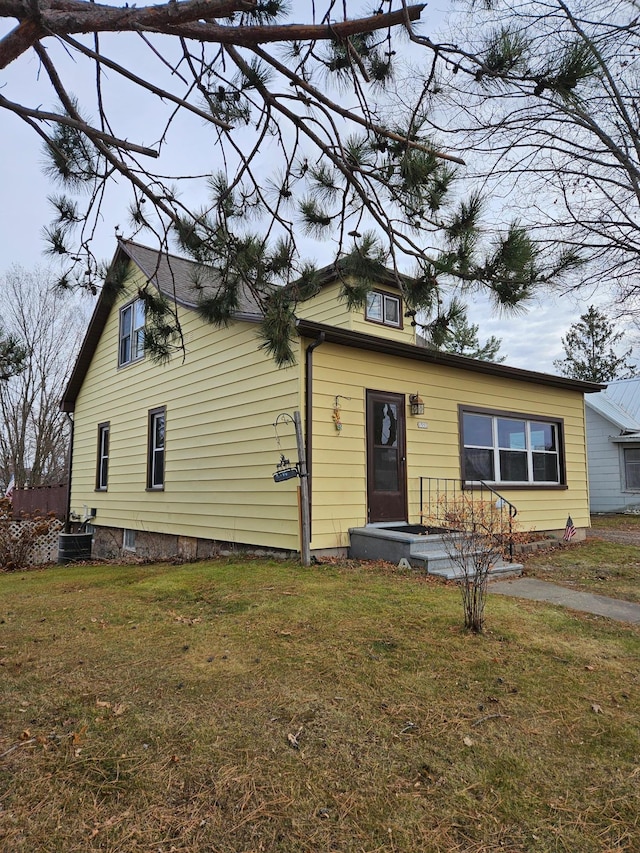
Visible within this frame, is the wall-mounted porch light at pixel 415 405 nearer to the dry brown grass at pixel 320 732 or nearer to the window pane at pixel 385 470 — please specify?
the window pane at pixel 385 470

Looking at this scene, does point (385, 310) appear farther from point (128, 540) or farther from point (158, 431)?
point (128, 540)

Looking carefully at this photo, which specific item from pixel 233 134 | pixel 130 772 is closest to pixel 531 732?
pixel 130 772

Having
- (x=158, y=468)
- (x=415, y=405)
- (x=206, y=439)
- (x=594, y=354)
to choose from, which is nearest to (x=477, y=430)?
(x=415, y=405)

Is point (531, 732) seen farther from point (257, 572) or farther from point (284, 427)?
point (284, 427)

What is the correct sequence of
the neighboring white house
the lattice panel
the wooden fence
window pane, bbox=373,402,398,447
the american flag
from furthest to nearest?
the neighboring white house, the wooden fence, the lattice panel, the american flag, window pane, bbox=373,402,398,447

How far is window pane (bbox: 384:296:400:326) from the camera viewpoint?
10.1 metres

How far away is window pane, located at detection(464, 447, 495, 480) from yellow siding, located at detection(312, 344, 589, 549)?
1.04ft

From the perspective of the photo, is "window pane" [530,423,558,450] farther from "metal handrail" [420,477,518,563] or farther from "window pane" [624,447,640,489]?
"window pane" [624,447,640,489]

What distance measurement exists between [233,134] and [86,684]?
4.02m

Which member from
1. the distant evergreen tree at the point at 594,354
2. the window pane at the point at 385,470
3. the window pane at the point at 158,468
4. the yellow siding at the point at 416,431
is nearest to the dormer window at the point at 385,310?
the yellow siding at the point at 416,431

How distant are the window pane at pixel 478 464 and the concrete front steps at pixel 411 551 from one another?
7.86 feet

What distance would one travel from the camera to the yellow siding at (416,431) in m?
7.35

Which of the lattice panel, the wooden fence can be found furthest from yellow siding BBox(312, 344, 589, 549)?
the wooden fence

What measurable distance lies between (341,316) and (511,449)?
4.09 m
